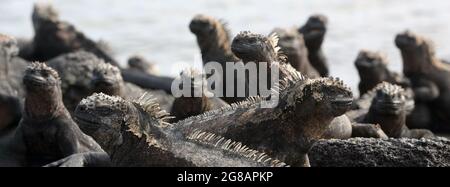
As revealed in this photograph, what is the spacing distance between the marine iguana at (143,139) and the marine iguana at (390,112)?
3.76 meters

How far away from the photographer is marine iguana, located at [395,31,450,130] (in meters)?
14.6

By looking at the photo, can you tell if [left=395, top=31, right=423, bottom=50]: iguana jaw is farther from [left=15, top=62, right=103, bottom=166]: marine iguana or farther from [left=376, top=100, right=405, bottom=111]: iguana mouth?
[left=15, top=62, right=103, bottom=166]: marine iguana

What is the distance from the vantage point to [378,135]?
9672 millimetres

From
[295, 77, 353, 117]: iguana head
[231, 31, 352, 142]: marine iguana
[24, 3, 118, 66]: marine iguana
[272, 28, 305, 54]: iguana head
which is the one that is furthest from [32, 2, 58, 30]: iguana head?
[295, 77, 353, 117]: iguana head

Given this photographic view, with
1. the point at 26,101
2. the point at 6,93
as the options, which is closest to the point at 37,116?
the point at 26,101

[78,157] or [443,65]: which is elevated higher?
[78,157]

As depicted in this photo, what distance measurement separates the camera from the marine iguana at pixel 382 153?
24.5 ft

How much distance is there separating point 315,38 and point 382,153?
292 inches

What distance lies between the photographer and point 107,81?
34.8ft

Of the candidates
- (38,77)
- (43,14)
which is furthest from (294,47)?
(38,77)

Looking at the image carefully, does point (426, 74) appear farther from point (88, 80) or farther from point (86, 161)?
point (86, 161)
